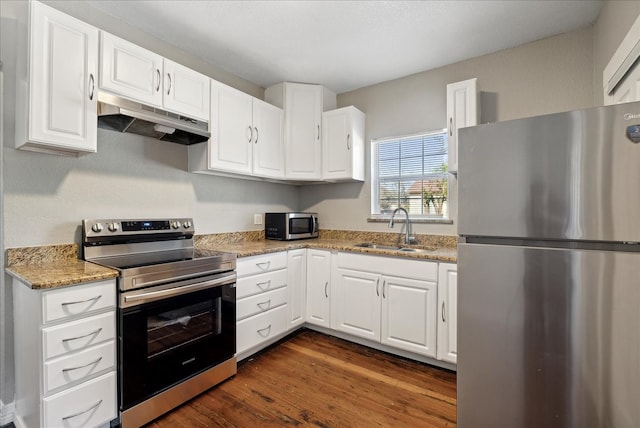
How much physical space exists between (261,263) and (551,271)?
73.4 inches

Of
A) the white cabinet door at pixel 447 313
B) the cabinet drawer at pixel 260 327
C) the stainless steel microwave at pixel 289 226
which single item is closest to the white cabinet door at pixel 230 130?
the stainless steel microwave at pixel 289 226

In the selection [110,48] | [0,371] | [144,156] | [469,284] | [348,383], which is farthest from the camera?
[144,156]

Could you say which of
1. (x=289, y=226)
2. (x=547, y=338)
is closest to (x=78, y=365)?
(x=289, y=226)

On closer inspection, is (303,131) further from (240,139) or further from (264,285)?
(264,285)

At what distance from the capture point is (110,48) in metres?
1.81

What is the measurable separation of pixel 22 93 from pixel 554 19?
3.28 meters

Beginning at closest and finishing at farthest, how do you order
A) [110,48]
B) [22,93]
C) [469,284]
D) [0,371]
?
[469,284]
[22,93]
[0,371]
[110,48]

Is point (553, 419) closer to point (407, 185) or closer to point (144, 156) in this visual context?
point (407, 185)

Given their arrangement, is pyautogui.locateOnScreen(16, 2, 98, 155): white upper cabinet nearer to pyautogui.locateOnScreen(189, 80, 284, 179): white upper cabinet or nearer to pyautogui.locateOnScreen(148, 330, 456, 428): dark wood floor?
pyautogui.locateOnScreen(189, 80, 284, 179): white upper cabinet

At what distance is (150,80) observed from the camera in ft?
6.59

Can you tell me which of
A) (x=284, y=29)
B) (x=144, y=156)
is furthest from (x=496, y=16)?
(x=144, y=156)

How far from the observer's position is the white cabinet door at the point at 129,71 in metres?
1.80

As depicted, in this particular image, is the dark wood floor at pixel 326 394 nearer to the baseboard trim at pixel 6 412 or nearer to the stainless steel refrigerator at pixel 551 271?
the stainless steel refrigerator at pixel 551 271

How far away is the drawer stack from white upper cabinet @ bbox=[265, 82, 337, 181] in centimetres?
95
